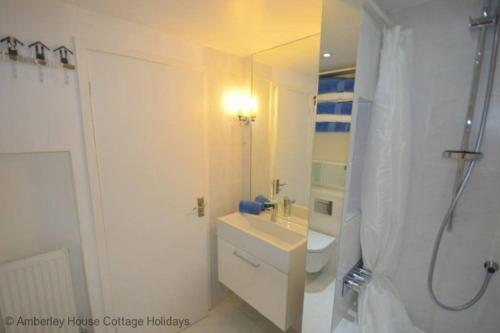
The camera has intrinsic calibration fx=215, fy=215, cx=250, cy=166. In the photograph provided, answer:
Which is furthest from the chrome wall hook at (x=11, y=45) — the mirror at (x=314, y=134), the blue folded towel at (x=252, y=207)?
the blue folded towel at (x=252, y=207)

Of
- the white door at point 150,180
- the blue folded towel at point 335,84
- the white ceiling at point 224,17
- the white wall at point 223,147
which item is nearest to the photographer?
the blue folded towel at point 335,84

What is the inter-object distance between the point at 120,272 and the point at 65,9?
1.60 m

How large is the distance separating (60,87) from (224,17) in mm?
986

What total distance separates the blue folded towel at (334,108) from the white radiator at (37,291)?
5.51ft

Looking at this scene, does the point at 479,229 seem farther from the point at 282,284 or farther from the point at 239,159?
the point at 239,159

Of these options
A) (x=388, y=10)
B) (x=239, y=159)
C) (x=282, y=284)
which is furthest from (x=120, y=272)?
(x=388, y=10)

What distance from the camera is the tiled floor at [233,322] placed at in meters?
1.85

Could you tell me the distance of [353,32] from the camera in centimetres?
97

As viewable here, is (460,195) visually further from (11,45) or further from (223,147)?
(11,45)

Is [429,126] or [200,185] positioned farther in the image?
[200,185]

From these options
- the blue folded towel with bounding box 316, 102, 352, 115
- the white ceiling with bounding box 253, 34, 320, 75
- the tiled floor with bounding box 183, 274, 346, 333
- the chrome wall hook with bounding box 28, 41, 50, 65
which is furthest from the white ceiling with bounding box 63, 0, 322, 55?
the tiled floor with bounding box 183, 274, 346, 333

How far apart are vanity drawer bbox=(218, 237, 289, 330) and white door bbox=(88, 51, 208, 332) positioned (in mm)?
263

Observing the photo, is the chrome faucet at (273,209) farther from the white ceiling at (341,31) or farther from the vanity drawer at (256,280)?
the white ceiling at (341,31)

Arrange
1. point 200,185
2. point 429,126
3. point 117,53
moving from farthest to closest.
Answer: point 200,185
point 117,53
point 429,126
